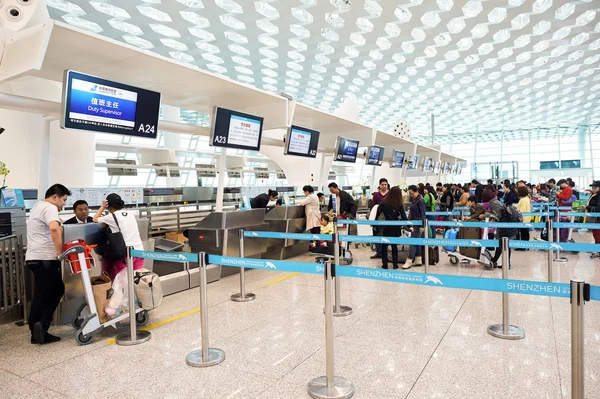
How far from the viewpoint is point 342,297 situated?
18.5ft

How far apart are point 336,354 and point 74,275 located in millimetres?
3261

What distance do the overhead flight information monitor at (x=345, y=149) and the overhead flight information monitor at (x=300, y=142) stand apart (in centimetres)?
120

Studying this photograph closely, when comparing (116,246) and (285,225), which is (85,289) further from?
(285,225)

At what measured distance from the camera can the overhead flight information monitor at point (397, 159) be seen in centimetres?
1382

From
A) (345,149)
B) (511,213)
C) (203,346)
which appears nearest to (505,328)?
(203,346)

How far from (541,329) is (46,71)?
6.76 m

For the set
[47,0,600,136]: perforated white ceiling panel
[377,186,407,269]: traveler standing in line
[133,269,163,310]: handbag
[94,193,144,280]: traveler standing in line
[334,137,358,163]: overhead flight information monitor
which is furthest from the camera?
[47,0,600,136]: perforated white ceiling panel

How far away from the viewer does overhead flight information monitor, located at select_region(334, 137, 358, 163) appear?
10148 mm

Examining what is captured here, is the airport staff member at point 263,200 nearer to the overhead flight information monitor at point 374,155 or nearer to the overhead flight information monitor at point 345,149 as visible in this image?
the overhead flight information monitor at point 345,149

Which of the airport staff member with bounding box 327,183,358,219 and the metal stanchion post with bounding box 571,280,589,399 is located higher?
the airport staff member with bounding box 327,183,358,219

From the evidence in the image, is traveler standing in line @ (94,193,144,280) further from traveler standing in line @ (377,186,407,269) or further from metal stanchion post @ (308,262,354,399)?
traveler standing in line @ (377,186,407,269)

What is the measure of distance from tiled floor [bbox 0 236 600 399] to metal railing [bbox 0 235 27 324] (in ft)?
1.00

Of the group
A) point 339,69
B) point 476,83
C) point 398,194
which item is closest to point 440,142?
point 476,83

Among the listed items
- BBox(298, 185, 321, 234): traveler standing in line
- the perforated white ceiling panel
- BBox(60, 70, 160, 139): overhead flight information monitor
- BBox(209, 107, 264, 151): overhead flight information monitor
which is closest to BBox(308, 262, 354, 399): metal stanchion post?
BBox(60, 70, 160, 139): overhead flight information monitor
